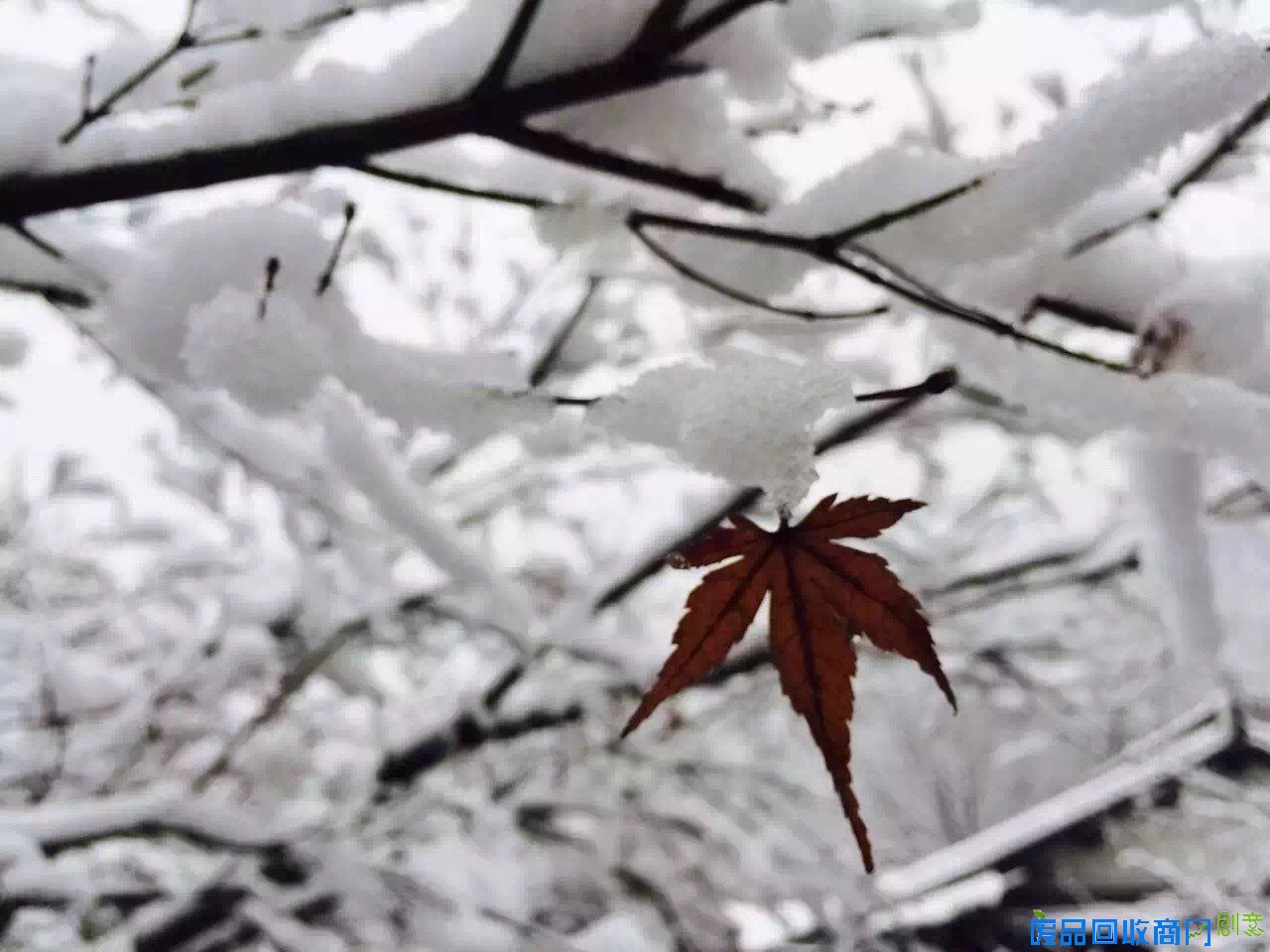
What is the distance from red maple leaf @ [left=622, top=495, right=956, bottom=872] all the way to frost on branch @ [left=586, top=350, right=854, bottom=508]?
63mm

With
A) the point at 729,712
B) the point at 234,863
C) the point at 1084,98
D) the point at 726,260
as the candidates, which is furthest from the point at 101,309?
the point at 729,712

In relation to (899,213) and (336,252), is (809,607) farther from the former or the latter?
(336,252)

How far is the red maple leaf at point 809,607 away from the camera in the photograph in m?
0.41

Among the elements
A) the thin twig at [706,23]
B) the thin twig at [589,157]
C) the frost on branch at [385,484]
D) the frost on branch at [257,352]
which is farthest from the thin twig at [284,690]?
the thin twig at [706,23]

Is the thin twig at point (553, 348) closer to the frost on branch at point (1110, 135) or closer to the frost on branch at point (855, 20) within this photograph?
the frost on branch at point (855, 20)

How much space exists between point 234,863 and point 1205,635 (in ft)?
5.29

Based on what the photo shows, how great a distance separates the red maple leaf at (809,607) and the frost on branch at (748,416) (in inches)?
2.5

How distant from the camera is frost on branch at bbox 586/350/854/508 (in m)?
0.35

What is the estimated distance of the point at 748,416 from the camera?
1.24 ft

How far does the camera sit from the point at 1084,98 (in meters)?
0.53

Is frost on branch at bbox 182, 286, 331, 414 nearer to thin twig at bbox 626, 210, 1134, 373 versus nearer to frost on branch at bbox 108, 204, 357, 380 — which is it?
frost on branch at bbox 108, 204, 357, 380

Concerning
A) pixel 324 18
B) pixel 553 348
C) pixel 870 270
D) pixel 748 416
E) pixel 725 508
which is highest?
pixel 324 18

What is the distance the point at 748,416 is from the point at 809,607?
14 cm

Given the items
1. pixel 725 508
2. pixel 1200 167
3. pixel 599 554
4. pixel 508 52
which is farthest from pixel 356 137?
pixel 599 554
